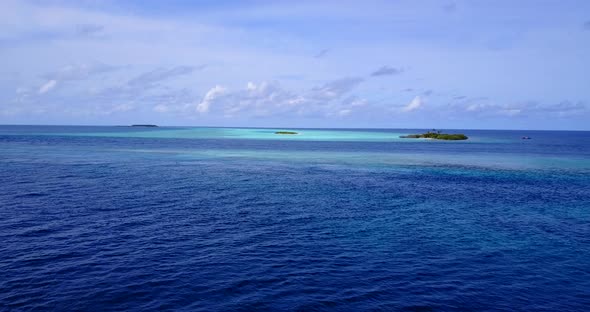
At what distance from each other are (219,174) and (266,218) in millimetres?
30352

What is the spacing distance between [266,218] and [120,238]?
37.9ft

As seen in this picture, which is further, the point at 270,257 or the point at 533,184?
the point at 533,184

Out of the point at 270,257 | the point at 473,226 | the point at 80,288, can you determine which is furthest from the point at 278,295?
the point at 473,226

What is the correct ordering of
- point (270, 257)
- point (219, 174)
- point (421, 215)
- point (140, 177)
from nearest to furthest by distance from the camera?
point (270, 257) < point (421, 215) < point (140, 177) < point (219, 174)

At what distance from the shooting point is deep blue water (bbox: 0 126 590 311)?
20.8 meters

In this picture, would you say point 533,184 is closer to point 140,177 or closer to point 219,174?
point 219,174

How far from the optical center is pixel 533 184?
60.0 meters

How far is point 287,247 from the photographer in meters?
28.3

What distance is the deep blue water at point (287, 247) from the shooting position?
20828 millimetres

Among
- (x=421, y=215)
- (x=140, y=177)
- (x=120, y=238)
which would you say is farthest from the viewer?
(x=140, y=177)

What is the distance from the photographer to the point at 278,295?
68.8 feet

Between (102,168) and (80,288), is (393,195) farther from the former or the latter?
(102,168)

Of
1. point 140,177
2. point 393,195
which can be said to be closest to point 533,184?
point 393,195

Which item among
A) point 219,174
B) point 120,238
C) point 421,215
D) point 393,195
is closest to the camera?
point 120,238
